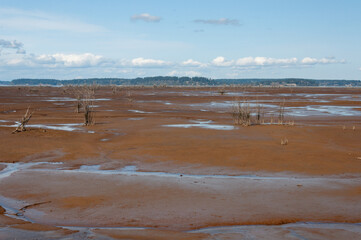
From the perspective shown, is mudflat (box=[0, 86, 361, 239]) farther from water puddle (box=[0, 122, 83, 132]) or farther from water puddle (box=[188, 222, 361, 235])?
water puddle (box=[0, 122, 83, 132])

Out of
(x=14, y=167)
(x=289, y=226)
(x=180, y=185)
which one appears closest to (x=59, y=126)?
(x=14, y=167)

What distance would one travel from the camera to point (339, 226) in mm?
6871

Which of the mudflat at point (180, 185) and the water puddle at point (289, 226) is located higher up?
the mudflat at point (180, 185)

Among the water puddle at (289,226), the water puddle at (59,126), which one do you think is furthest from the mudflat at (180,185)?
the water puddle at (59,126)

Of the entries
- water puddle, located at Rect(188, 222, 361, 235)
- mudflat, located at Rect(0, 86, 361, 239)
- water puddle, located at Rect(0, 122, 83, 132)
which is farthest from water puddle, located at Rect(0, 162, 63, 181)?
water puddle, located at Rect(0, 122, 83, 132)

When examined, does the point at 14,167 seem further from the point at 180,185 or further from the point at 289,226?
the point at 289,226

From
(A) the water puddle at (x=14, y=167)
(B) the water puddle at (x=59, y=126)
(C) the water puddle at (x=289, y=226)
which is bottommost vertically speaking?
(C) the water puddle at (x=289, y=226)

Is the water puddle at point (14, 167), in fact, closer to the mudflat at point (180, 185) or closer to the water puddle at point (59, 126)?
the mudflat at point (180, 185)

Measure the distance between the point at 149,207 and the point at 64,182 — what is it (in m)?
2.74

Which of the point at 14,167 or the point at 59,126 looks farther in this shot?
the point at 59,126

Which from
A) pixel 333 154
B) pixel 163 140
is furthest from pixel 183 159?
pixel 333 154

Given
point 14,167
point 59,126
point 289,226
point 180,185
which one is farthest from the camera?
point 59,126

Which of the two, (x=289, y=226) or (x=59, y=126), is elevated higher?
(x=59, y=126)

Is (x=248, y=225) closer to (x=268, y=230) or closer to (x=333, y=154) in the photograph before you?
(x=268, y=230)
